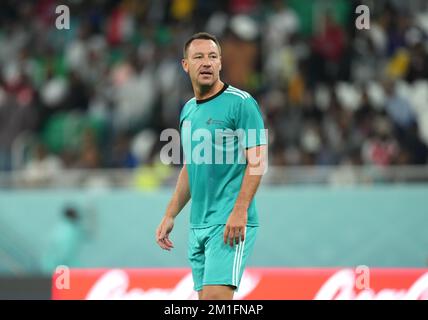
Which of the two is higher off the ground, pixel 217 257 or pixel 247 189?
pixel 247 189

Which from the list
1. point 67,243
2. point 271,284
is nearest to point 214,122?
point 271,284

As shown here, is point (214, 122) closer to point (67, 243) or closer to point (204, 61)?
point (204, 61)

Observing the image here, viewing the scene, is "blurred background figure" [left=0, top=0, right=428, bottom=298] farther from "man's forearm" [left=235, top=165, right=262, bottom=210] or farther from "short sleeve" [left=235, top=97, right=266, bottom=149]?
"man's forearm" [left=235, top=165, right=262, bottom=210]

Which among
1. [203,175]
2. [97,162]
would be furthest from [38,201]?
[203,175]

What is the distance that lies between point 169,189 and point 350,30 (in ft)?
10.8

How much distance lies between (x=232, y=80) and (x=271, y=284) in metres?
5.45

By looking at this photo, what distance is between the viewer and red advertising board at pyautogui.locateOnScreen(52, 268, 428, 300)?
9.48 metres

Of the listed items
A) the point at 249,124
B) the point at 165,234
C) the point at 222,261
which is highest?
the point at 249,124

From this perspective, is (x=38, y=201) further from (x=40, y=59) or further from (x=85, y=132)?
(x=40, y=59)

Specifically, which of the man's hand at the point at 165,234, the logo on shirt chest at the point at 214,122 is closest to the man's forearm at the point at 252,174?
the logo on shirt chest at the point at 214,122

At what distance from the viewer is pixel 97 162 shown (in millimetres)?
14852

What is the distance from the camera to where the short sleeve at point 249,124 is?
6.72 m

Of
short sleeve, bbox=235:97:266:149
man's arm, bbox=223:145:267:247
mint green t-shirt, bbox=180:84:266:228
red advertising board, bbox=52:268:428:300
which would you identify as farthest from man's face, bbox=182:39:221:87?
red advertising board, bbox=52:268:428:300

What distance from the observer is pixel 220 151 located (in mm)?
6883
